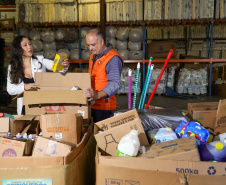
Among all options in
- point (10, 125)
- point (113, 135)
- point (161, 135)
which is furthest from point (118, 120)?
point (10, 125)

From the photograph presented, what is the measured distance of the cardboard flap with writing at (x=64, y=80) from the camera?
1.82 meters

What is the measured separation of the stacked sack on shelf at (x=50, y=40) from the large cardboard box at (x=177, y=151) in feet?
20.5

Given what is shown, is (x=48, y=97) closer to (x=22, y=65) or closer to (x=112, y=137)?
(x=112, y=137)

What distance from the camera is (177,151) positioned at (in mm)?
1115

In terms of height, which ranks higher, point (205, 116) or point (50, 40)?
point (50, 40)

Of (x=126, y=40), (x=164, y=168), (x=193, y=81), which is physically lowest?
(x=193, y=81)

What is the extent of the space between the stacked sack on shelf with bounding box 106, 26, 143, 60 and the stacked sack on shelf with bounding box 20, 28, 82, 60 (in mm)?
1125

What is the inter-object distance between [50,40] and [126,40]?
7.70 feet

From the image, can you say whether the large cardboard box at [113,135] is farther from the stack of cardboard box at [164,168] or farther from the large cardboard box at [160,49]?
the large cardboard box at [160,49]

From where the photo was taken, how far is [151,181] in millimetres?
1079

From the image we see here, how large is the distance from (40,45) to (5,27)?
241cm

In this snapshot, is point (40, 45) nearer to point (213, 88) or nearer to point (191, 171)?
point (213, 88)

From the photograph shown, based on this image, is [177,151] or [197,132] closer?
[177,151]

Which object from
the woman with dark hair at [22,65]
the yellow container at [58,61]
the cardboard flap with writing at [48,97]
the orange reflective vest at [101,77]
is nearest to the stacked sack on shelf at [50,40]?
the woman with dark hair at [22,65]
